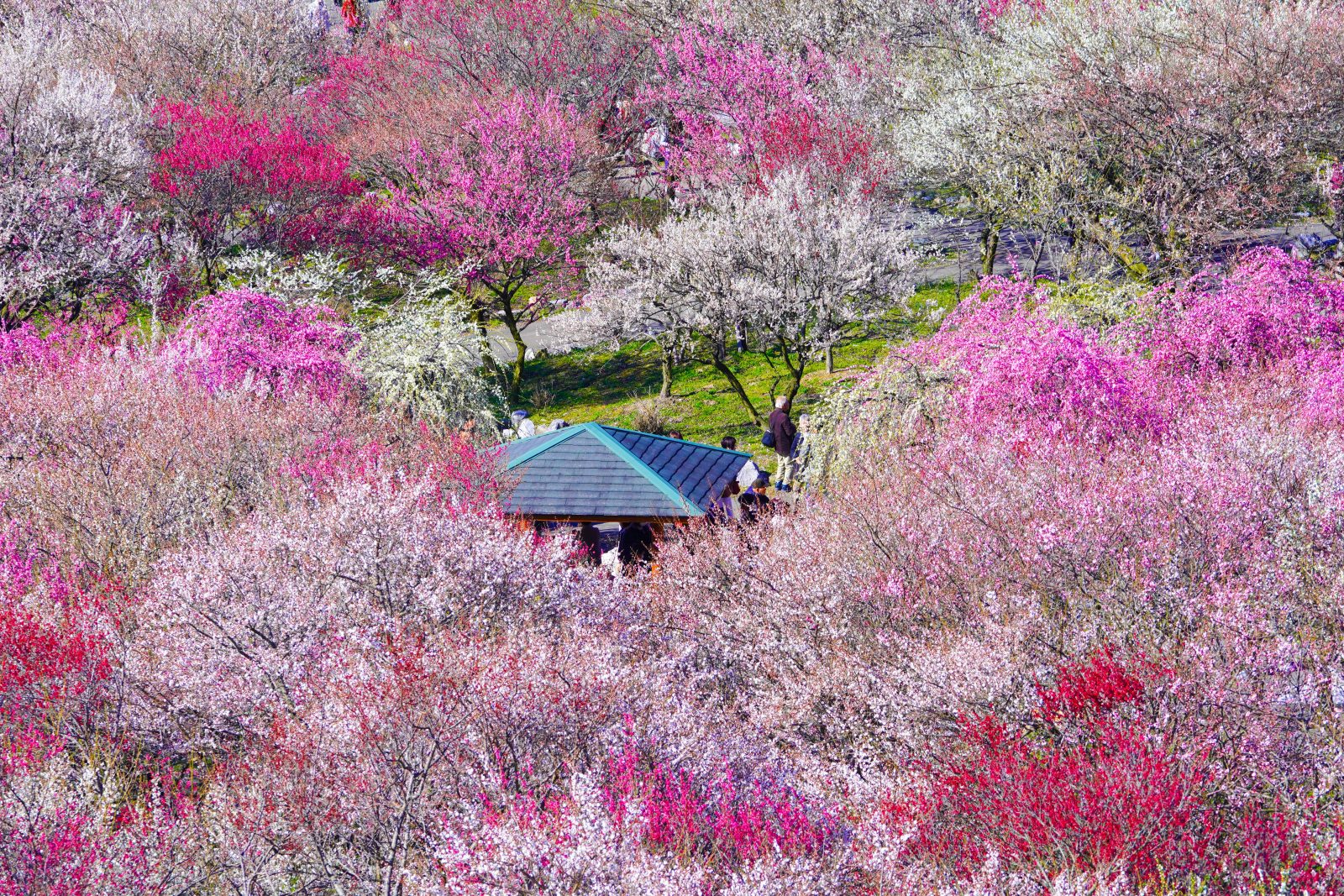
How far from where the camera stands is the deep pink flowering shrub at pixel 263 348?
47.4 feet

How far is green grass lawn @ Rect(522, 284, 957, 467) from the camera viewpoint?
18484mm

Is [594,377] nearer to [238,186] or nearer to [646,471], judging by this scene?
[238,186]

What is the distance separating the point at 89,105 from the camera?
21.1 metres

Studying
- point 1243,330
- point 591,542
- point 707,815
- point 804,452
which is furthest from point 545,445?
point 1243,330

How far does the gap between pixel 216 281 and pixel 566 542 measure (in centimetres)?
1408

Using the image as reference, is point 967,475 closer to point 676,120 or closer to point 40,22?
point 676,120

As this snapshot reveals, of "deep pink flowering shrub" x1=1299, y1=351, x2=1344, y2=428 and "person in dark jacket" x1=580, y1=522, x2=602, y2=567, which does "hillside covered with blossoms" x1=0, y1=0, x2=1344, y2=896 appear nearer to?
"deep pink flowering shrub" x1=1299, y1=351, x2=1344, y2=428

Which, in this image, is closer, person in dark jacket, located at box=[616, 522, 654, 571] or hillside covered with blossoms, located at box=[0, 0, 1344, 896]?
hillside covered with blossoms, located at box=[0, 0, 1344, 896]

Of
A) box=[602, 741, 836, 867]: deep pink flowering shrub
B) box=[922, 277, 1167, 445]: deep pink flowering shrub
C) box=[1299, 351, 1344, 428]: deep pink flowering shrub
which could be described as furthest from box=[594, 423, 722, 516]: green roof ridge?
box=[1299, 351, 1344, 428]: deep pink flowering shrub

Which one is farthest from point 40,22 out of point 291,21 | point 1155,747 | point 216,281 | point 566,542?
point 1155,747

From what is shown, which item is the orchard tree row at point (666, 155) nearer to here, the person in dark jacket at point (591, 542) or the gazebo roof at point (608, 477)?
the gazebo roof at point (608, 477)

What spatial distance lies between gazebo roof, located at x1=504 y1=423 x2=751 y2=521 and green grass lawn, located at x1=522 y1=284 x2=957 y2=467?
499cm

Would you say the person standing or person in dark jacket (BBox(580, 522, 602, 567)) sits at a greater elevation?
the person standing

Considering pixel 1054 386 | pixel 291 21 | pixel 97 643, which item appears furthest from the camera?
pixel 291 21
